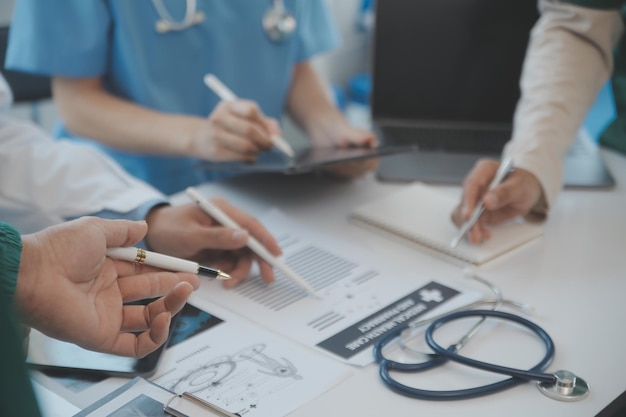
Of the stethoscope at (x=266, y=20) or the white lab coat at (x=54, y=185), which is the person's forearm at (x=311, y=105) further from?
the white lab coat at (x=54, y=185)

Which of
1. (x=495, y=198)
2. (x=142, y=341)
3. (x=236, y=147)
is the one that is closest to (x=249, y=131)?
(x=236, y=147)

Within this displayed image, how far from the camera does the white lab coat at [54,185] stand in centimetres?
107

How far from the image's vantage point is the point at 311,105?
154cm

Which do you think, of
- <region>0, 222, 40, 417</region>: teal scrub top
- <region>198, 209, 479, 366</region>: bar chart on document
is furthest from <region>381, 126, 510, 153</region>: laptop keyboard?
<region>0, 222, 40, 417</region>: teal scrub top

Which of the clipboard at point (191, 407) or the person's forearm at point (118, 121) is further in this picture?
the person's forearm at point (118, 121)

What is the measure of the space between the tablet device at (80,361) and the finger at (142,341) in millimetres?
30

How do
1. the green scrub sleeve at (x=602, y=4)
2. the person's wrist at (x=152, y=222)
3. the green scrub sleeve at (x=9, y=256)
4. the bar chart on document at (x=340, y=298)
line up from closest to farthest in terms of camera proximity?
the green scrub sleeve at (x=9, y=256) < the bar chart on document at (x=340, y=298) < the person's wrist at (x=152, y=222) < the green scrub sleeve at (x=602, y=4)

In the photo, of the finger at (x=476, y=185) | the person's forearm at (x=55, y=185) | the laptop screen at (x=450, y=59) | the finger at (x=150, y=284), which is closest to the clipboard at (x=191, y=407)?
the finger at (x=150, y=284)

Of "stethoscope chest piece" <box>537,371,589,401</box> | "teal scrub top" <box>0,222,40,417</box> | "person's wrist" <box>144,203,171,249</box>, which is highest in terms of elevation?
"teal scrub top" <box>0,222,40,417</box>

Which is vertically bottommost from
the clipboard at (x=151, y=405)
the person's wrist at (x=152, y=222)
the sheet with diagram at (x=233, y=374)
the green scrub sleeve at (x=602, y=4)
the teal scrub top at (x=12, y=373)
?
the sheet with diagram at (x=233, y=374)

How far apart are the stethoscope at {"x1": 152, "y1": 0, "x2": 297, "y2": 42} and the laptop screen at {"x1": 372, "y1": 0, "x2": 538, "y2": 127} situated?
188 mm

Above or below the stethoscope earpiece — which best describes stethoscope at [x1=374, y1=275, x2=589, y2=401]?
below

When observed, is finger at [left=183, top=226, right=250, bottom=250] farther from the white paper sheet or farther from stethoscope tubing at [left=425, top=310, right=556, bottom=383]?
stethoscope tubing at [left=425, top=310, right=556, bottom=383]

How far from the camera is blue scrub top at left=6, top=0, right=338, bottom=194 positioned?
4.08 ft
